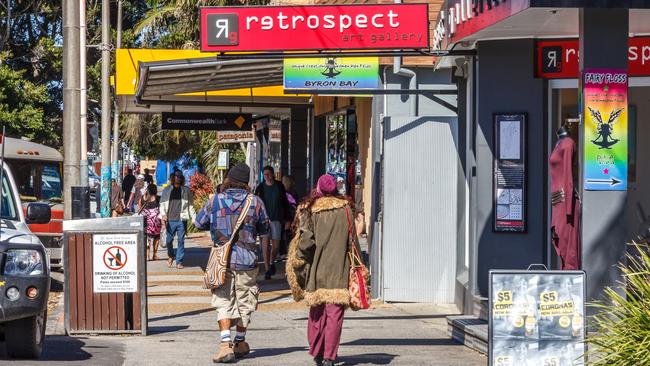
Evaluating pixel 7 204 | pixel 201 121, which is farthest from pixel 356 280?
pixel 201 121

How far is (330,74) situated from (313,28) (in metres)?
3.19

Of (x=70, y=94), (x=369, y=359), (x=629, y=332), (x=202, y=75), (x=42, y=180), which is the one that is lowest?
(x=369, y=359)

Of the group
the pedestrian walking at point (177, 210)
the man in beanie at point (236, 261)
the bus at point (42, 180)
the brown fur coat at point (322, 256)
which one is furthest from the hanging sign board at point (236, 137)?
the brown fur coat at point (322, 256)

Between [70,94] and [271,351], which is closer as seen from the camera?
[271,351]

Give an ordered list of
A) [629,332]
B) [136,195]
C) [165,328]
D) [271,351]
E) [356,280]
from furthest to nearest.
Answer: [136,195], [165,328], [271,351], [356,280], [629,332]

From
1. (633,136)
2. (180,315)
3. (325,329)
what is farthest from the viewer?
(180,315)

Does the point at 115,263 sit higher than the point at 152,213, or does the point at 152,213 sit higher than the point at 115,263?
the point at 152,213

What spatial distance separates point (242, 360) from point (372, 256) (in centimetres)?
511

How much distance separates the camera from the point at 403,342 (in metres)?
12.0

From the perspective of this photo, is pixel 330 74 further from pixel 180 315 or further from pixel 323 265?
pixel 323 265

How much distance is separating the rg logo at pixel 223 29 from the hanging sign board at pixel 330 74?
2.72 metres

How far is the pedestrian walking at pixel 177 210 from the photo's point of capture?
21375 millimetres

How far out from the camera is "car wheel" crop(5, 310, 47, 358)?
32.7 ft

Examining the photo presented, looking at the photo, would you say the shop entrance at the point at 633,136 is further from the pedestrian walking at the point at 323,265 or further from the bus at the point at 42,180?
the bus at the point at 42,180
